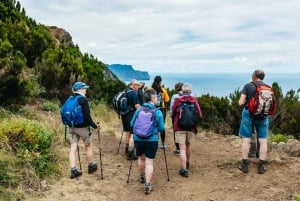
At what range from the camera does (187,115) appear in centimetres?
723

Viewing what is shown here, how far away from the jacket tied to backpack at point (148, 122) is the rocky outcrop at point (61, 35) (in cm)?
1664

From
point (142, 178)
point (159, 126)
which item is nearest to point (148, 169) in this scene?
point (142, 178)

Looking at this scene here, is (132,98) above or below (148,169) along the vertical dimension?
above

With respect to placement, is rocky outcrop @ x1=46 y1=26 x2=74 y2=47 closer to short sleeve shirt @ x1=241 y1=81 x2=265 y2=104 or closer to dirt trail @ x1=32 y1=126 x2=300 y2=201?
dirt trail @ x1=32 y1=126 x2=300 y2=201

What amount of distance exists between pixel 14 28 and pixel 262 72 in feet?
35.2

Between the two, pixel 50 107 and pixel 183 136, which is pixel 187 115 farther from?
pixel 50 107

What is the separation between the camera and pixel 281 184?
23.0ft

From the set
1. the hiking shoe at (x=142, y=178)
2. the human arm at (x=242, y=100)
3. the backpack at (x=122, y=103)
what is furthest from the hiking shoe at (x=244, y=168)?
the backpack at (x=122, y=103)

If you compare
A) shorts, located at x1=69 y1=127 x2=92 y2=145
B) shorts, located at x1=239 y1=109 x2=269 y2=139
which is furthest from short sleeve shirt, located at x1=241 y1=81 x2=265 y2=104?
shorts, located at x1=69 y1=127 x2=92 y2=145

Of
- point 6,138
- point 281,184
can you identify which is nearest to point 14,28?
point 6,138

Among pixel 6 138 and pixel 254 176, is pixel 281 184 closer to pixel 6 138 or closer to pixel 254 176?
pixel 254 176

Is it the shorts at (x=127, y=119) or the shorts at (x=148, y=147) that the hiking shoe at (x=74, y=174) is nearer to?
the shorts at (x=148, y=147)

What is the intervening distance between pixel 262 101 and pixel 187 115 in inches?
48.9

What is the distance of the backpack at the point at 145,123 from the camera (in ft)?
21.2
